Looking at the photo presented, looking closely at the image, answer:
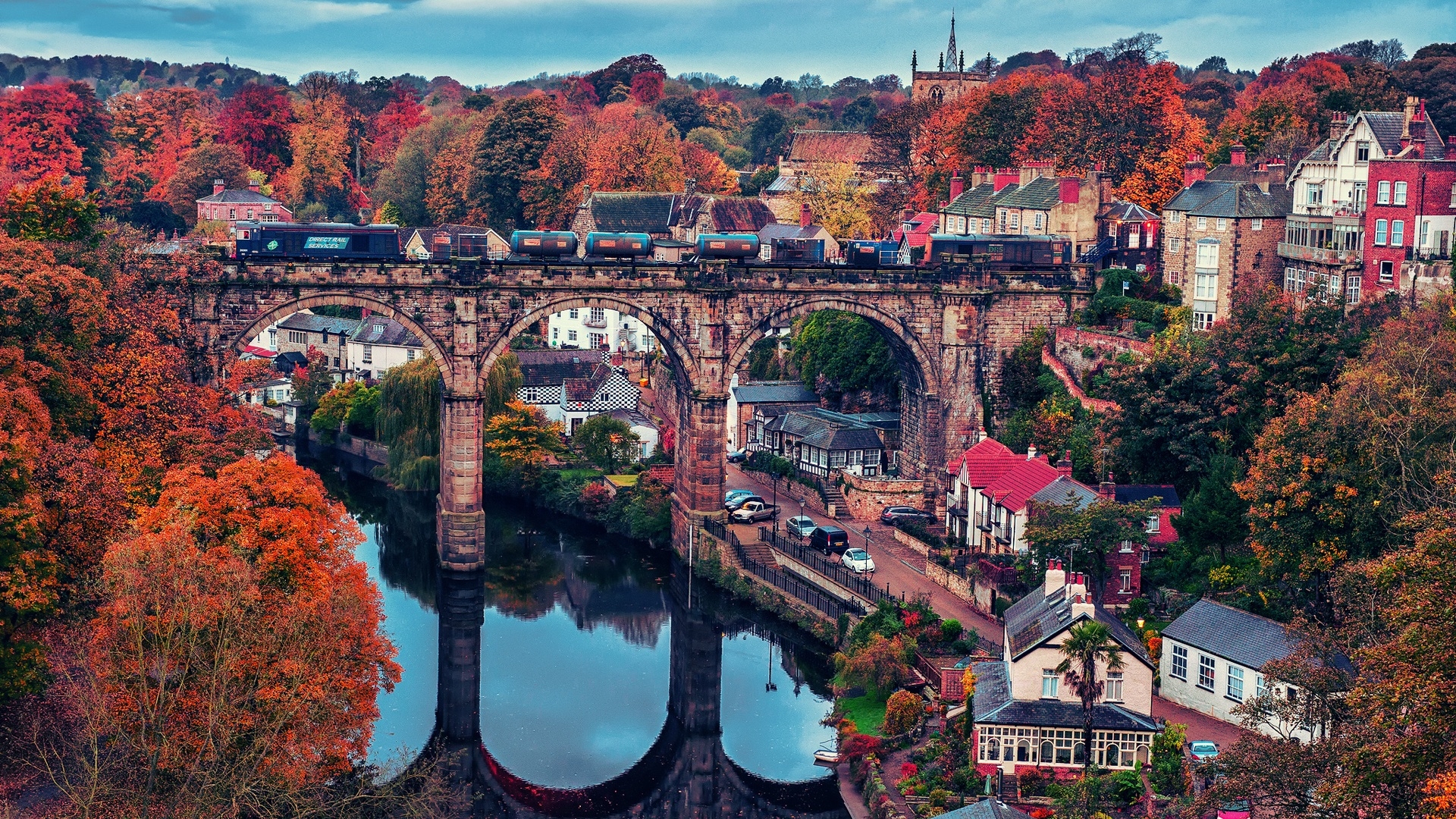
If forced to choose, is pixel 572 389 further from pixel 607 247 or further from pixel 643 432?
pixel 607 247

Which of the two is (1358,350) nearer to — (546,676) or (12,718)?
(546,676)

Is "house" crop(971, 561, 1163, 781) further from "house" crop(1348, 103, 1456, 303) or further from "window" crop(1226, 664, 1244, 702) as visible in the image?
"house" crop(1348, 103, 1456, 303)

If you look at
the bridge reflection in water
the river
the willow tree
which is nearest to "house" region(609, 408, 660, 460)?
the river

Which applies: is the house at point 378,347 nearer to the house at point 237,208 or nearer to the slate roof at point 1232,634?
the house at point 237,208

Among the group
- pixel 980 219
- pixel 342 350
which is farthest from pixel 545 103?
pixel 980 219

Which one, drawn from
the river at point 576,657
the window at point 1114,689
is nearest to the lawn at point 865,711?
the river at point 576,657

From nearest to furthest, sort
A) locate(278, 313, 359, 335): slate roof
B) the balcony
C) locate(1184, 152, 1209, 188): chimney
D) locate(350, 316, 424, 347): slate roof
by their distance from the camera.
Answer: the balcony < locate(1184, 152, 1209, 188): chimney < locate(350, 316, 424, 347): slate roof < locate(278, 313, 359, 335): slate roof
